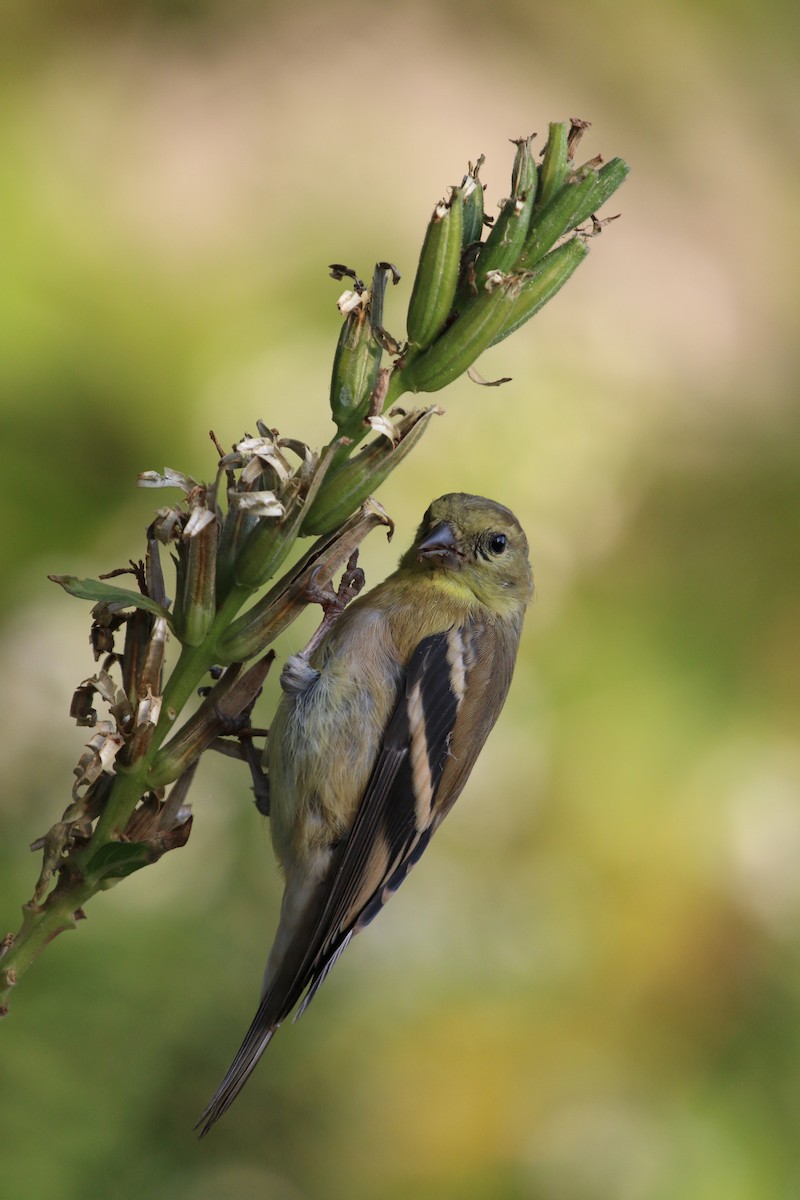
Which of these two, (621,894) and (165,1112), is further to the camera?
(621,894)

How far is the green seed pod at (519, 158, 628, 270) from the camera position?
1.28m

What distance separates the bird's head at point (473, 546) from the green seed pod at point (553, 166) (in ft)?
3.54

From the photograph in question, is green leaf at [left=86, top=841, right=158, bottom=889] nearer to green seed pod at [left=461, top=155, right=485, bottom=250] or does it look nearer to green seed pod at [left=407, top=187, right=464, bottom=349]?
green seed pod at [left=407, top=187, right=464, bottom=349]

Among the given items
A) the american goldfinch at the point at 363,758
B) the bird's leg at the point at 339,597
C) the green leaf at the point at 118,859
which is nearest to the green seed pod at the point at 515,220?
the bird's leg at the point at 339,597

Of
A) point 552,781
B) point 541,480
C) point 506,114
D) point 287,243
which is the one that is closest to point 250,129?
point 287,243

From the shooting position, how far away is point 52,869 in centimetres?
116

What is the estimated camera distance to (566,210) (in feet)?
4.22

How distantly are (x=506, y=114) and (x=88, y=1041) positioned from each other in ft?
10.5

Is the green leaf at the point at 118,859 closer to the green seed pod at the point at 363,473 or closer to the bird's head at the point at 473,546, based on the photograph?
the green seed pod at the point at 363,473

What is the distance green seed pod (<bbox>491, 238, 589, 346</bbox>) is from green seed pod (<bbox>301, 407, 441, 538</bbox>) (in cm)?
14

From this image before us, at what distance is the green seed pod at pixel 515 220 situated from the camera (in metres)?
1.27

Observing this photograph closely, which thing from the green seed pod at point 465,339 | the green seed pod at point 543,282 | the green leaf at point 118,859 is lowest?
the green leaf at point 118,859

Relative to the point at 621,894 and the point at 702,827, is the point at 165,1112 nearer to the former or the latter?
the point at 621,894

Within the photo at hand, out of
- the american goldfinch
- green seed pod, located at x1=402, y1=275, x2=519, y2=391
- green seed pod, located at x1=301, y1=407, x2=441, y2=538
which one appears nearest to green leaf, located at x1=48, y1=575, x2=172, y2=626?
green seed pod, located at x1=301, y1=407, x2=441, y2=538
